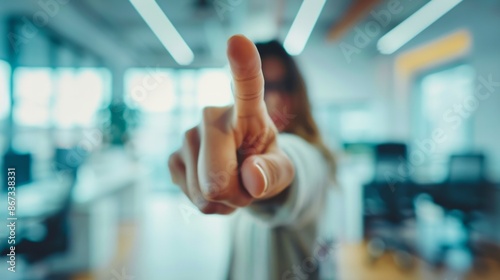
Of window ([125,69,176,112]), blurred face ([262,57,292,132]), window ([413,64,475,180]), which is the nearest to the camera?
blurred face ([262,57,292,132])

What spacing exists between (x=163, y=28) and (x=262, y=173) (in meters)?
0.35

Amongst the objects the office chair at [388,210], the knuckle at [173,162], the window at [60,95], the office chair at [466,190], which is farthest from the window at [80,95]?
the office chair at [466,190]

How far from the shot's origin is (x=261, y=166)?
0.76 ft

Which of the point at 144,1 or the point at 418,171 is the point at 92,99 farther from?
the point at 418,171

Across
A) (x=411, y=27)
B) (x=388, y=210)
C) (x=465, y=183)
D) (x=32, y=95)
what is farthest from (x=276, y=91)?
(x=465, y=183)

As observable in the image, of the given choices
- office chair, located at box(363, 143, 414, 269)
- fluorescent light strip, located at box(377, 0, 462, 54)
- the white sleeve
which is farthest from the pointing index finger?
office chair, located at box(363, 143, 414, 269)

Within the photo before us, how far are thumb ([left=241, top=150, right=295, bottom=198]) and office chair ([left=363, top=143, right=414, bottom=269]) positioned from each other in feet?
4.60

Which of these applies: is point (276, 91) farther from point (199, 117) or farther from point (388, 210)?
point (388, 210)

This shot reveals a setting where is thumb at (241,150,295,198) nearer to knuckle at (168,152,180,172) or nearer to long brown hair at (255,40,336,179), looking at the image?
knuckle at (168,152,180,172)

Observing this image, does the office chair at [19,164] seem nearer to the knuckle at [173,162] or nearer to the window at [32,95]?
the window at [32,95]

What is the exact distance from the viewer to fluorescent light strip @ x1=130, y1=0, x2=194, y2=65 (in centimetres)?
49

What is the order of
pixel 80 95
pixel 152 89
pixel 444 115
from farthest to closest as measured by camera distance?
1. pixel 444 115
2. pixel 80 95
3. pixel 152 89

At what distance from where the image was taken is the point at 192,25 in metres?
0.61

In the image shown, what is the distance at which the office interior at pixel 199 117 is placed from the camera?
59 cm
